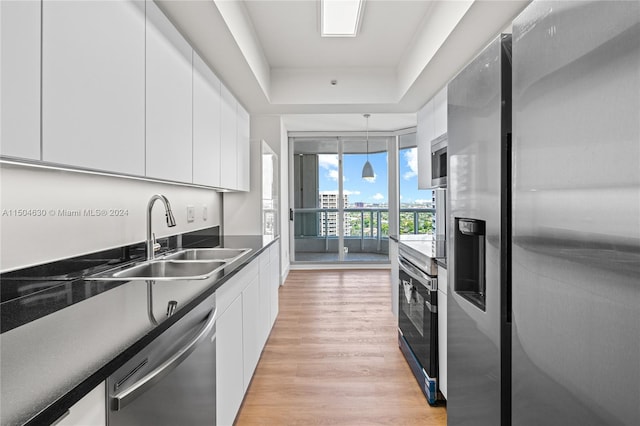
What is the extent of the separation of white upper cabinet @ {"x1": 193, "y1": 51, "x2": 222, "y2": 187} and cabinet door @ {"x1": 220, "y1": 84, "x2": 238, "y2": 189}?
94 mm

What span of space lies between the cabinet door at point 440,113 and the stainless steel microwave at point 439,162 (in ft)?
0.56

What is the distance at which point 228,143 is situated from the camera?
273cm

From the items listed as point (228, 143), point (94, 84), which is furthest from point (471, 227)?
point (228, 143)

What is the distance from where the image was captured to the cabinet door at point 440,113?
3.05m

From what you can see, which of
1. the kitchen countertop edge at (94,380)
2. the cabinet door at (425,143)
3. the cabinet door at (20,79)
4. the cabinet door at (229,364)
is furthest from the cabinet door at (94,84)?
the cabinet door at (425,143)

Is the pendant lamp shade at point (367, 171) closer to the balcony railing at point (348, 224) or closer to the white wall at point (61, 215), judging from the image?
the balcony railing at point (348, 224)

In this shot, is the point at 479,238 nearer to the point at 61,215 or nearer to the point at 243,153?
the point at 61,215

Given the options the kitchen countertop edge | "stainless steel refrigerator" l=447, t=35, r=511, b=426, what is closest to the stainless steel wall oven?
"stainless steel refrigerator" l=447, t=35, r=511, b=426

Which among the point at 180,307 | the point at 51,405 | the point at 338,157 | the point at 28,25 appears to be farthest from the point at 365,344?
the point at 338,157

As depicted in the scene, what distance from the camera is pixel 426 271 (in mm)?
2047

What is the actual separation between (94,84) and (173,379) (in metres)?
0.99

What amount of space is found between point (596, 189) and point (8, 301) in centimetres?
166

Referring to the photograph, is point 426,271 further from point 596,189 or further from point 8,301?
point 8,301

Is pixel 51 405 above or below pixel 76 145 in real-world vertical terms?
below
